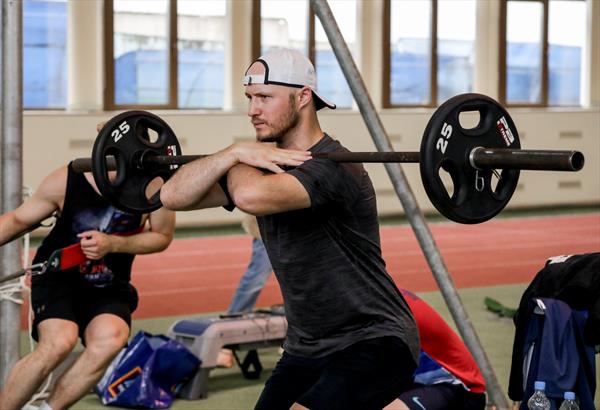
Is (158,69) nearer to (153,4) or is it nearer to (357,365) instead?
(153,4)

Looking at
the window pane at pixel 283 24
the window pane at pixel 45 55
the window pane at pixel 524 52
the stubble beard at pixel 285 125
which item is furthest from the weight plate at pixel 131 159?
the window pane at pixel 524 52

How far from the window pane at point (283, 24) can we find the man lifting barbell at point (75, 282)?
893cm

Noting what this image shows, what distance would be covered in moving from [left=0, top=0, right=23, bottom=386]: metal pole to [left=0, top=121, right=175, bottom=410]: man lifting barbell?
16cm

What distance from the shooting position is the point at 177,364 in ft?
19.0

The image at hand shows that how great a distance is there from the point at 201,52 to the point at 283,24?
43.5 inches

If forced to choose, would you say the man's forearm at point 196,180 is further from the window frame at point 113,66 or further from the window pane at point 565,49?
the window pane at point 565,49

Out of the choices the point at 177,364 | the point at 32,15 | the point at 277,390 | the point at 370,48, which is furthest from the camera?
the point at 370,48

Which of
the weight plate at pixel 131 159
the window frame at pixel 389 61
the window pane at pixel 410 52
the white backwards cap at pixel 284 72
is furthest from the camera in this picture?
the window pane at pixel 410 52

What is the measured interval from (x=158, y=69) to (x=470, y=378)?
9414 mm

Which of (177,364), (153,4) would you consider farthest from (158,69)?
(177,364)

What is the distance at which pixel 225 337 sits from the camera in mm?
6004

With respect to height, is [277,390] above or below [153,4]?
below

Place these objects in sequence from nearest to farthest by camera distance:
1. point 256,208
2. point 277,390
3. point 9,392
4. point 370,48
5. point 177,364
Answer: point 256,208
point 277,390
point 9,392
point 177,364
point 370,48

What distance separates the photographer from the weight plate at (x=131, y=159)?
369cm
